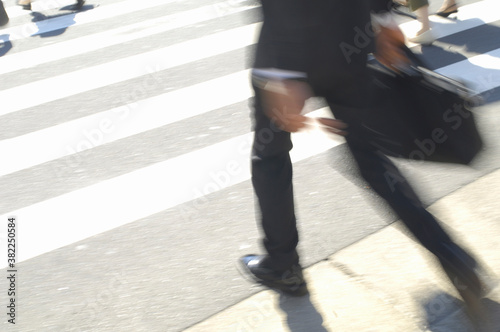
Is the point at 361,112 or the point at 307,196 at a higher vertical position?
the point at 361,112

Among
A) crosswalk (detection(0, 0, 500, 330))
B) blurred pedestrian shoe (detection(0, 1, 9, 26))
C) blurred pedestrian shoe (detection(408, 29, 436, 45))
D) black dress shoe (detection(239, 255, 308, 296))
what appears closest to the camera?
black dress shoe (detection(239, 255, 308, 296))

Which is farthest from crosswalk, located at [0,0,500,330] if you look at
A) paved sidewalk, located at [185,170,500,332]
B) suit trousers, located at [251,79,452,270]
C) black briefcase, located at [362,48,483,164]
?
paved sidewalk, located at [185,170,500,332]

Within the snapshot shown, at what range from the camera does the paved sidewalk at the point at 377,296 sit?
8.79 ft

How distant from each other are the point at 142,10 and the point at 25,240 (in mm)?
5235

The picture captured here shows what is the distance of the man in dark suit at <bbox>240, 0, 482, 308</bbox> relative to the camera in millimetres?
2207

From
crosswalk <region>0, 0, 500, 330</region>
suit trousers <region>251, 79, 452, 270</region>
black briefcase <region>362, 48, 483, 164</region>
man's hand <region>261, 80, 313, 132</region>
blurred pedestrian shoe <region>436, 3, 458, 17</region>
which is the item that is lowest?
blurred pedestrian shoe <region>436, 3, 458, 17</region>

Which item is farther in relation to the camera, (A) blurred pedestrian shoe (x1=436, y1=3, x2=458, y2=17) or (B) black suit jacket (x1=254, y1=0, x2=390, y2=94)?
(A) blurred pedestrian shoe (x1=436, y1=3, x2=458, y2=17)

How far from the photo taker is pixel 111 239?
11.7 ft

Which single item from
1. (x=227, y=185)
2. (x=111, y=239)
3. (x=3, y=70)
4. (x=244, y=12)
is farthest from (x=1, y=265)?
(x=244, y=12)

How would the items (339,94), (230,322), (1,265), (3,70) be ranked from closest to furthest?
1. (339,94)
2. (230,322)
3. (1,265)
4. (3,70)

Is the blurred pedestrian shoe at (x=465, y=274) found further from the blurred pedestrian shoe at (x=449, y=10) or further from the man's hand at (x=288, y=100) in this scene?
the blurred pedestrian shoe at (x=449, y=10)

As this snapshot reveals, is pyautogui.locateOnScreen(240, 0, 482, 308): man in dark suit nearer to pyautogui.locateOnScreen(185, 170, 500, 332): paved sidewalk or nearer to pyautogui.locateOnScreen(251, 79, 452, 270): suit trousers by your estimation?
pyautogui.locateOnScreen(251, 79, 452, 270): suit trousers

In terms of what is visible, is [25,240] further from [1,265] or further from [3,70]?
[3,70]

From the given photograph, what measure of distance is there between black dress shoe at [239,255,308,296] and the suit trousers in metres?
0.16
